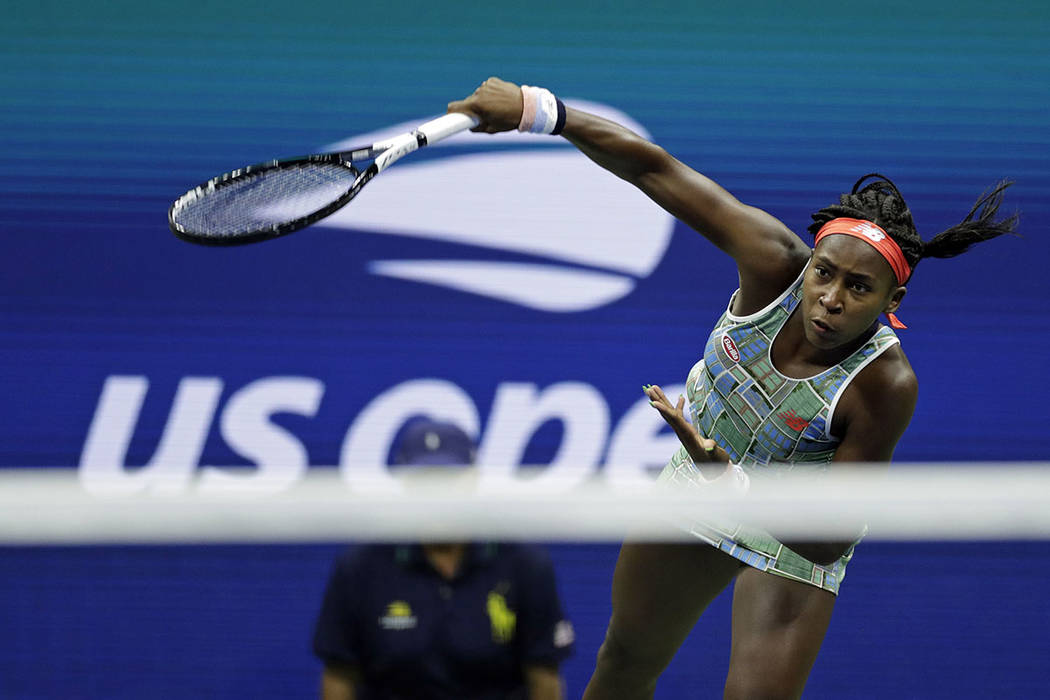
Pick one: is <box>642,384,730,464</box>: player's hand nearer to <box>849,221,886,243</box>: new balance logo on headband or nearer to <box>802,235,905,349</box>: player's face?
<box>802,235,905,349</box>: player's face

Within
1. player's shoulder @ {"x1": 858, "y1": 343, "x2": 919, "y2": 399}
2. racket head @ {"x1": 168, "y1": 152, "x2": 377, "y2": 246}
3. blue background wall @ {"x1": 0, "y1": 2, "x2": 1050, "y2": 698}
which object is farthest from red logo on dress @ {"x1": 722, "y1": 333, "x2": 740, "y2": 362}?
blue background wall @ {"x1": 0, "y1": 2, "x2": 1050, "y2": 698}

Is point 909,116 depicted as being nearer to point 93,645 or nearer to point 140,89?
point 140,89

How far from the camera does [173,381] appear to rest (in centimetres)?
418

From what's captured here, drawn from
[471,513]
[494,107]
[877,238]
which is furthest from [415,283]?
[471,513]

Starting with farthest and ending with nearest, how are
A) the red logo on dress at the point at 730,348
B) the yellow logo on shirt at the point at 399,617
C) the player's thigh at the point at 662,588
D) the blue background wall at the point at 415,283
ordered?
1. the blue background wall at the point at 415,283
2. the player's thigh at the point at 662,588
3. the red logo on dress at the point at 730,348
4. the yellow logo on shirt at the point at 399,617

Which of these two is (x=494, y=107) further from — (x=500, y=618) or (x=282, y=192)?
(x=500, y=618)

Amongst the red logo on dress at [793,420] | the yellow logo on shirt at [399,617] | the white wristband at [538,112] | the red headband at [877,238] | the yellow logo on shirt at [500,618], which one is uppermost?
the white wristband at [538,112]

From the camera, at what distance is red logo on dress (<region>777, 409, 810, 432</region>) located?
285 cm

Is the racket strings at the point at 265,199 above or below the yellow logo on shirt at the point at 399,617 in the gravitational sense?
above

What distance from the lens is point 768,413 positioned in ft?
9.48

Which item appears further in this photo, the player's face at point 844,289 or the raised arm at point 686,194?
the raised arm at point 686,194

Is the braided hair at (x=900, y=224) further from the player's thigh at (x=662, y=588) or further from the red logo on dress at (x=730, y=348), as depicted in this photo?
the player's thigh at (x=662, y=588)

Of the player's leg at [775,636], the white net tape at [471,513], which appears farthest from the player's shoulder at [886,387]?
the white net tape at [471,513]

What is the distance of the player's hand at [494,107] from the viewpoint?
2.77m
